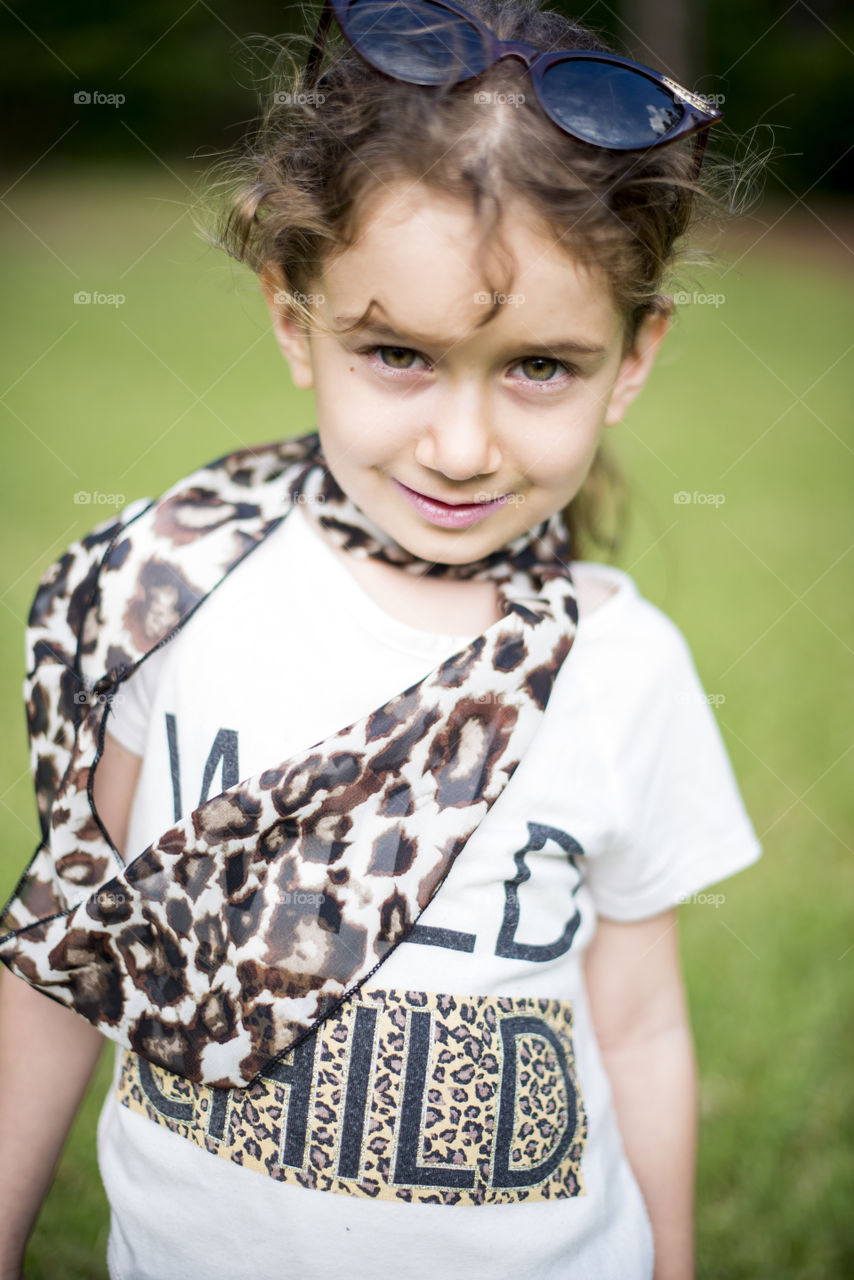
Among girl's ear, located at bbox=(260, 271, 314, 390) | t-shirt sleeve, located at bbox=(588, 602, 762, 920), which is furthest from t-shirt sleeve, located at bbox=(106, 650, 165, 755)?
t-shirt sleeve, located at bbox=(588, 602, 762, 920)

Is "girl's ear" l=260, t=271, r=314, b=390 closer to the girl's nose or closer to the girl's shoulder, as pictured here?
the girl's nose

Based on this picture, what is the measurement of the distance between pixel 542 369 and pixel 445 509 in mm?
191

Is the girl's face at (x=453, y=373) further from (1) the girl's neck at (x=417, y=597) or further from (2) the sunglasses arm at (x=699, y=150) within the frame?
(2) the sunglasses arm at (x=699, y=150)

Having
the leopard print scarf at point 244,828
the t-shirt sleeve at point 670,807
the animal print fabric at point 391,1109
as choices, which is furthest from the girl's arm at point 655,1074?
the leopard print scarf at point 244,828

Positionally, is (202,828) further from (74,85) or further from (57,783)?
(74,85)

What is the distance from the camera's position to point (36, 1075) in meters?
1.38

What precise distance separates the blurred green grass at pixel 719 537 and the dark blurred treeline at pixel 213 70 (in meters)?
1.13

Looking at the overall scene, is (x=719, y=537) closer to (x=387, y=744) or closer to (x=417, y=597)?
(x=417, y=597)

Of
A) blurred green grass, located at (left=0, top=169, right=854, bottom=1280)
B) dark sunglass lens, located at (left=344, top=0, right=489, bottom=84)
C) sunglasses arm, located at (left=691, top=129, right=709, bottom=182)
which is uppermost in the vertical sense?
dark sunglass lens, located at (left=344, top=0, right=489, bottom=84)

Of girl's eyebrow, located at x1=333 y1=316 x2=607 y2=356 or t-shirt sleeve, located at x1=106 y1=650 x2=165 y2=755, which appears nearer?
girl's eyebrow, located at x1=333 y1=316 x2=607 y2=356

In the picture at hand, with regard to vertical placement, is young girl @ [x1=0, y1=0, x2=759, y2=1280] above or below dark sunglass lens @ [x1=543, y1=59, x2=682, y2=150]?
below

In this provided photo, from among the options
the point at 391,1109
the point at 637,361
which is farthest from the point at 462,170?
the point at 391,1109

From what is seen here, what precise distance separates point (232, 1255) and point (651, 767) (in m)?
0.75

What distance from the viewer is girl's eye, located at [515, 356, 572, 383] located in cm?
119
